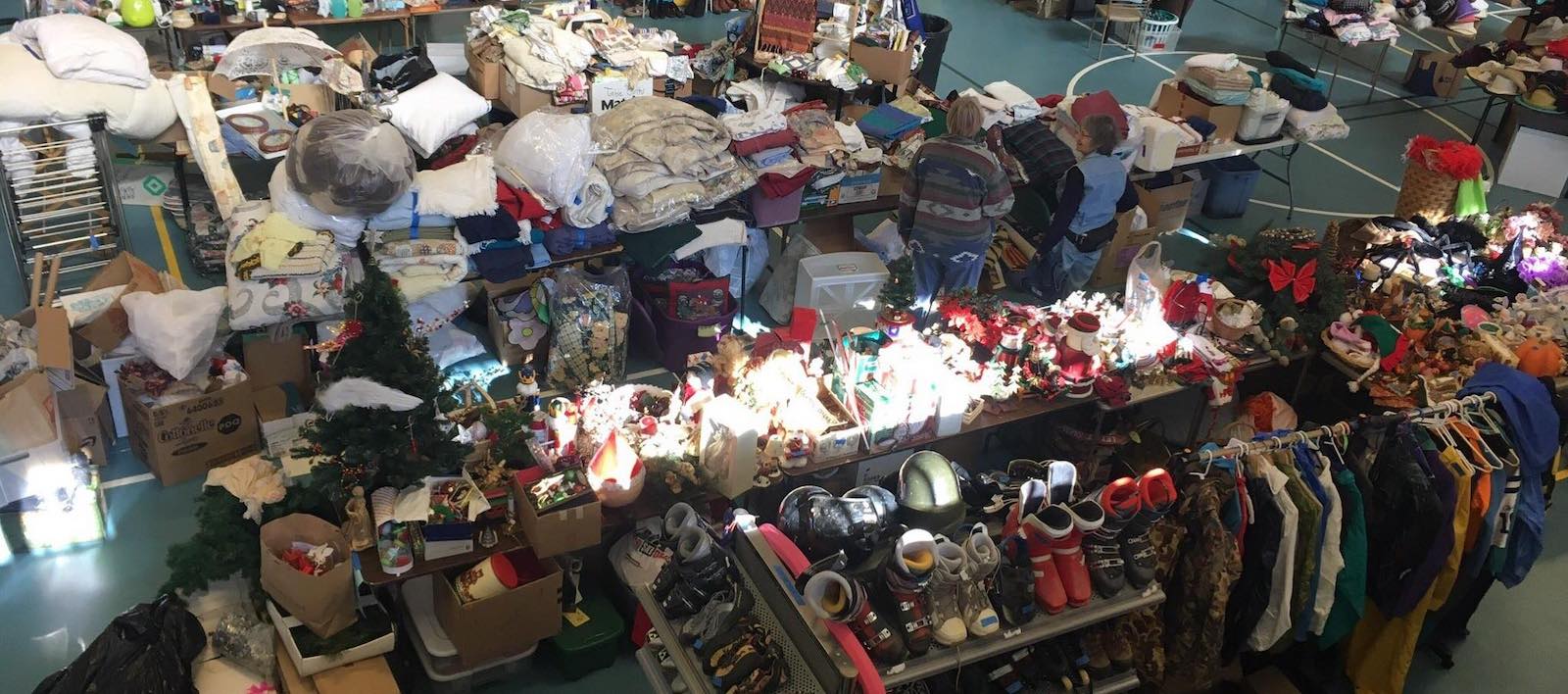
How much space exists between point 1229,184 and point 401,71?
18.8 ft

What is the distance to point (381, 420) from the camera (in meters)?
4.28

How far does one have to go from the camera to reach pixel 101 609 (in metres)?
4.97

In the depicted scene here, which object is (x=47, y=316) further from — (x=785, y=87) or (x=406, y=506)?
(x=785, y=87)

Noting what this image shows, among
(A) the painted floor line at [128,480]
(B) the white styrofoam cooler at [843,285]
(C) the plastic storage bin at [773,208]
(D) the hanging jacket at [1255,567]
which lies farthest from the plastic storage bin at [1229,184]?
(A) the painted floor line at [128,480]

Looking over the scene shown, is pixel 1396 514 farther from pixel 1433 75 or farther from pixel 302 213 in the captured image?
pixel 1433 75

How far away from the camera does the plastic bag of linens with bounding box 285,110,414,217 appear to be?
5426 millimetres

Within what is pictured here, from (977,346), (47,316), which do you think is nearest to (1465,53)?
(977,346)

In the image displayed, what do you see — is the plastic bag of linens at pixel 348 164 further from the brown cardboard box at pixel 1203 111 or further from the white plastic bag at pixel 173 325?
the brown cardboard box at pixel 1203 111

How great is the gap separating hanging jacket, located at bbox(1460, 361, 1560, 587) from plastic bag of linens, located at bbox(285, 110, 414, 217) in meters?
4.66

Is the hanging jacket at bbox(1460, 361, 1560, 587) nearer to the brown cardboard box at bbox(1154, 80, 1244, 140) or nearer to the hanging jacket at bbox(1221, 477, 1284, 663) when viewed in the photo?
the hanging jacket at bbox(1221, 477, 1284, 663)

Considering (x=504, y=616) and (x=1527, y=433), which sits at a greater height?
(x=1527, y=433)

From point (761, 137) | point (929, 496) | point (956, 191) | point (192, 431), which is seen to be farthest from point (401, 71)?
point (929, 496)

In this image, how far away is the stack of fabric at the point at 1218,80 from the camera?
26.1 feet

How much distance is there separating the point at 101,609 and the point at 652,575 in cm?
228
